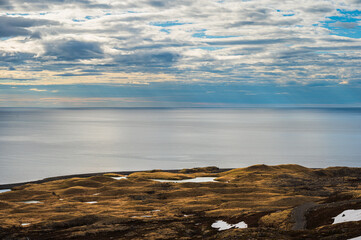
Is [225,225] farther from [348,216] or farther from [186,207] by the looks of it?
[186,207]

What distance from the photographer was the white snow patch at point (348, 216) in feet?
135

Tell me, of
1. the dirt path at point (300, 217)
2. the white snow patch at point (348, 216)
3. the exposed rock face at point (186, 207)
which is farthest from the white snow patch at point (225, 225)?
the white snow patch at point (348, 216)

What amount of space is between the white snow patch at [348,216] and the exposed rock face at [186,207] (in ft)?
2.94

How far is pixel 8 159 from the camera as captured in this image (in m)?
161

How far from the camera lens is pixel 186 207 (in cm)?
6538

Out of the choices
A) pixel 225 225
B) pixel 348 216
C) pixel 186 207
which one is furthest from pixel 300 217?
pixel 186 207

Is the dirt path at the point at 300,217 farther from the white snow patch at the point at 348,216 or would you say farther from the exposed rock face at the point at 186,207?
the white snow patch at the point at 348,216

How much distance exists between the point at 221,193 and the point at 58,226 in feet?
125

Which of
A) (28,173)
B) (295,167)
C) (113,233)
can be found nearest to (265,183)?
(295,167)

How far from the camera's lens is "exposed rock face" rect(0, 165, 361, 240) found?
45.5 meters

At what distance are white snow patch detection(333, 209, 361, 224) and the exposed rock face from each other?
895 millimetres

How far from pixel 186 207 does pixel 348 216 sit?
28704 mm

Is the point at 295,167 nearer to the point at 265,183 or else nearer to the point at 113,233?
the point at 265,183

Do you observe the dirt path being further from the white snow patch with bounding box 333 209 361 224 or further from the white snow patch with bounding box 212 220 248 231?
the white snow patch with bounding box 212 220 248 231
